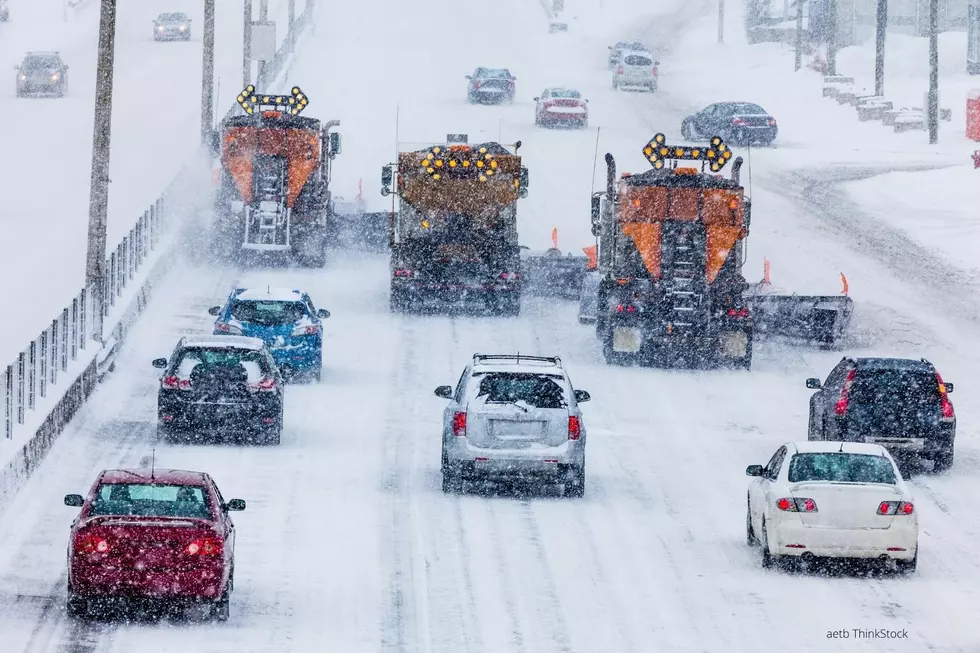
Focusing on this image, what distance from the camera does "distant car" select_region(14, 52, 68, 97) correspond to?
249 feet

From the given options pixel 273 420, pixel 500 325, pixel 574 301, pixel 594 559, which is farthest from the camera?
pixel 574 301

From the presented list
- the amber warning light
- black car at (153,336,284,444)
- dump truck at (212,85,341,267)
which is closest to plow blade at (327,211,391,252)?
dump truck at (212,85,341,267)

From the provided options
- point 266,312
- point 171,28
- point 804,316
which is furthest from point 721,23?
point 266,312

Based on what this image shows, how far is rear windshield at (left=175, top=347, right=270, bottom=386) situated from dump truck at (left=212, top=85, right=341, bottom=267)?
17.3 m

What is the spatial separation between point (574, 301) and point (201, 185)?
13.0 metres

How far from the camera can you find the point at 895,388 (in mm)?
27062

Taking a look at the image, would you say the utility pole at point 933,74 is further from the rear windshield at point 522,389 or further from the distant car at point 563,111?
the rear windshield at point 522,389

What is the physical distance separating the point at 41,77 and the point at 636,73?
22008 millimetres

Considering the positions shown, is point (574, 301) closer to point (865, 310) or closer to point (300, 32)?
point (865, 310)

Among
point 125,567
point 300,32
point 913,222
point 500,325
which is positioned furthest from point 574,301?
point 300,32

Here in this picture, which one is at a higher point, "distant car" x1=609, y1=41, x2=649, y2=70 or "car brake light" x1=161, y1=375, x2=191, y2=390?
"distant car" x1=609, y1=41, x2=649, y2=70

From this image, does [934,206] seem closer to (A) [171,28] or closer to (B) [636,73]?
(B) [636,73]

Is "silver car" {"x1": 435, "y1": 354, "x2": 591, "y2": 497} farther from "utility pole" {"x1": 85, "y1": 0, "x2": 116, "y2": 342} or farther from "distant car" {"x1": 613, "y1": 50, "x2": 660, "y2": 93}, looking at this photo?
"distant car" {"x1": 613, "y1": 50, "x2": 660, "y2": 93}

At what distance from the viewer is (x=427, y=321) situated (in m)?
40.0
